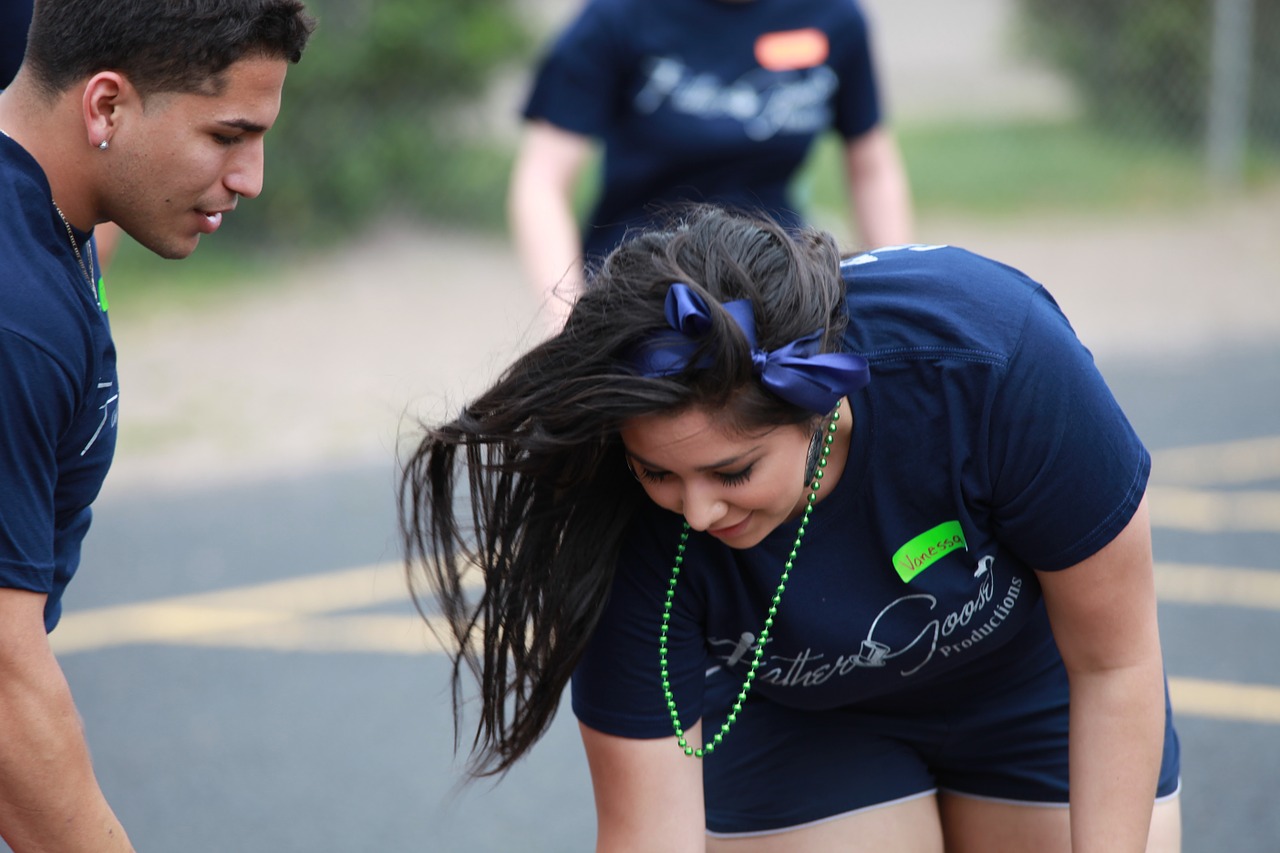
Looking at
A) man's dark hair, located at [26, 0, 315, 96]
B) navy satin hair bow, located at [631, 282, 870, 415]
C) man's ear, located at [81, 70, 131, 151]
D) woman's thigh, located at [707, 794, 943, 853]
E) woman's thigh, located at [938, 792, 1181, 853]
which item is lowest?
woman's thigh, located at [938, 792, 1181, 853]

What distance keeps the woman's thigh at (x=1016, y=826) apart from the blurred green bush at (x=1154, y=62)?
845 cm

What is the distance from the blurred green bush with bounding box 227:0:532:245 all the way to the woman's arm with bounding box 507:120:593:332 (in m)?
5.47

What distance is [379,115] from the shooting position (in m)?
8.66

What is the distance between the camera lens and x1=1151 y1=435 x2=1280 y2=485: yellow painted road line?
553cm

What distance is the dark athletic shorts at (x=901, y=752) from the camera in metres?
2.37

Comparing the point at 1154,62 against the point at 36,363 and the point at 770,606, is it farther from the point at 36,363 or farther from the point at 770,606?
the point at 36,363

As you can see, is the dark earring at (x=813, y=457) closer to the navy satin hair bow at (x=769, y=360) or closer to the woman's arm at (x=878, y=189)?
the navy satin hair bow at (x=769, y=360)

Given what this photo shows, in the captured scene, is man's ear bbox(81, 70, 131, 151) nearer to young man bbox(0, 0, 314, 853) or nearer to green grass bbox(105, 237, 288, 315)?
young man bbox(0, 0, 314, 853)

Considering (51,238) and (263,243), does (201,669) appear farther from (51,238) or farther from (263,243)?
(263,243)

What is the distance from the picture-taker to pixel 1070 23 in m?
10.7

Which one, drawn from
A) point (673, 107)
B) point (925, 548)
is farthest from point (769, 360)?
point (673, 107)

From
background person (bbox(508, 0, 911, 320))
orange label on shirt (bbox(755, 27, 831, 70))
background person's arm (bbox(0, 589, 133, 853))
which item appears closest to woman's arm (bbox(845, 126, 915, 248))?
background person (bbox(508, 0, 911, 320))

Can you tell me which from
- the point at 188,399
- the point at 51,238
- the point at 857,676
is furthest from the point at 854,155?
the point at 188,399

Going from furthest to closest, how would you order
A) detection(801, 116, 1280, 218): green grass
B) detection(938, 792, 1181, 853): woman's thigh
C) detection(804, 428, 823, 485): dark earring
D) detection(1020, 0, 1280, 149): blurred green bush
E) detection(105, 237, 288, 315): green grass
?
detection(1020, 0, 1280, 149): blurred green bush, detection(801, 116, 1280, 218): green grass, detection(105, 237, 288, 315): green grass, detection(938, 792, 1181, 853): woman's thigh, detection(804, 428, 823, 485): dark earring
